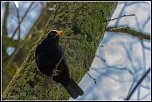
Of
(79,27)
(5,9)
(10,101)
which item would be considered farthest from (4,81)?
(10,101)

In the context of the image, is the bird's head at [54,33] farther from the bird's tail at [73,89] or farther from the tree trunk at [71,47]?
the bird's tail at [73,89]

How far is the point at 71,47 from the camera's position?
175 centimetres

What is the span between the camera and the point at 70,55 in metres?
1.73

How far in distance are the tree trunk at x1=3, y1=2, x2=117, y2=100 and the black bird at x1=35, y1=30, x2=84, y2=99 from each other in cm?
4

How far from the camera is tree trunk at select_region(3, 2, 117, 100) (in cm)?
152

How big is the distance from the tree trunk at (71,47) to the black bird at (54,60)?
4 centimetres

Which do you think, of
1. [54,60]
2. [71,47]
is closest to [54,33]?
[71,47]

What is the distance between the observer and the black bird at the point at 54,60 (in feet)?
5.82

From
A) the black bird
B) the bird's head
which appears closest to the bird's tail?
the black bird

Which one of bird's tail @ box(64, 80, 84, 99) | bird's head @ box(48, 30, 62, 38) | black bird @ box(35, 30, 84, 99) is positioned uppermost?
bird's head @ box(48, 30, 62, 38)

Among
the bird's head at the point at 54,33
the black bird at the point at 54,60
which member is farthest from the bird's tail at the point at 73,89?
the bird's head at the point at 54,33

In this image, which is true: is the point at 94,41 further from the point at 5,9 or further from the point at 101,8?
the point at 5,9

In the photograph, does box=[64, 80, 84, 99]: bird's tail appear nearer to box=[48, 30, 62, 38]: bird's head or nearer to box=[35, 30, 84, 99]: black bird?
box=[35, 30, 84, 99]: black bird

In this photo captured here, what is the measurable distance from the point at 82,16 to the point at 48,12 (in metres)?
2.81
